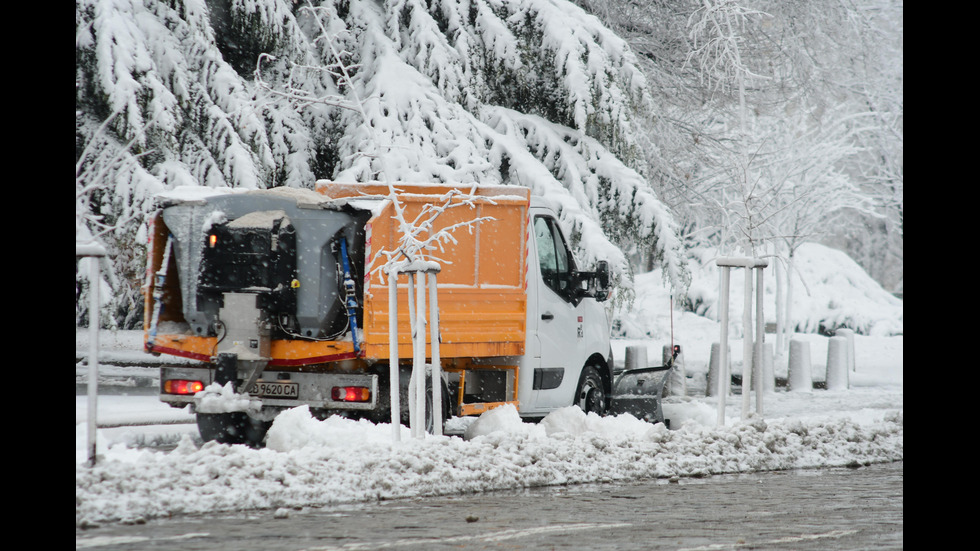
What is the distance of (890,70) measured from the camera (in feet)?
98.6

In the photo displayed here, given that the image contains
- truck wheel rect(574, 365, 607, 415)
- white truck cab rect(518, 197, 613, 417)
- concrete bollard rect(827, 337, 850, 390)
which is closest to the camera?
white truck cab rect(518, 197, 613, 417)

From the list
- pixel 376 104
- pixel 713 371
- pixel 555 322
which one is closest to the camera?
pixel 555 322

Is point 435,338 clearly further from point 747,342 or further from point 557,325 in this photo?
point 747,342

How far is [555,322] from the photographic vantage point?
1038 cm

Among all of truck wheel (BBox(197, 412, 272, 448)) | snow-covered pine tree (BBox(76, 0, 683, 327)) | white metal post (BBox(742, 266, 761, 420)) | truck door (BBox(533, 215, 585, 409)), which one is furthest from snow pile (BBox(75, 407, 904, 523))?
snow-covered pine tree (BBox(76, 0, 683, 327))

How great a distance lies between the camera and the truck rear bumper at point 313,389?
8789mm

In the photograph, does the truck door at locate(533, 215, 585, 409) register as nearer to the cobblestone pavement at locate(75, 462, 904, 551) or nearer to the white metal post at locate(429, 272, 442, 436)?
the white metal post at locate(429, 272, 442, 436)

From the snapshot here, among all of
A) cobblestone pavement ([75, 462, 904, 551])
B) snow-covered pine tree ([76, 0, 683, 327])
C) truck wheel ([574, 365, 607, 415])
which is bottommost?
cobblestone pavement ([75, 462, 904, 551])

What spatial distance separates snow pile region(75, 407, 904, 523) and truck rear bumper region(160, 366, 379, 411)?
0.19 m

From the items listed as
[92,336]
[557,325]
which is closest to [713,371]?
[557,325]

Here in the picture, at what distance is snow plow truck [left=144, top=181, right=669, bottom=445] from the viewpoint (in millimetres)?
8719

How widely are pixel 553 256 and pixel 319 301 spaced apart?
2589 millimetres

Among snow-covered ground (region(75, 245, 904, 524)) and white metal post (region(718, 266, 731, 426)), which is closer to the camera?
snow-covered ground (region(75, 245, 904, 524))
